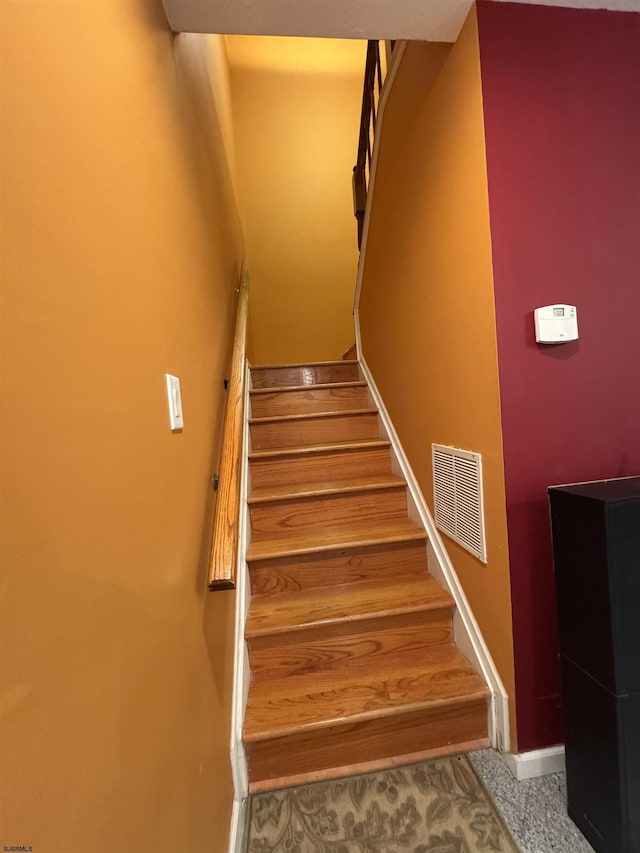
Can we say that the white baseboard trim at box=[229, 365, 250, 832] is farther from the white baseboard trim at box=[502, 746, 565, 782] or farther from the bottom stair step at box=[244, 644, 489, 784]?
the white baseboard trim at box=[502, 746, 565, 782]

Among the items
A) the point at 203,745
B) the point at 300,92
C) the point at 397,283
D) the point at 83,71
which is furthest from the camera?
the point at 300,92

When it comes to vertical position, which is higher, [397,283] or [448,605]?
[397,283]

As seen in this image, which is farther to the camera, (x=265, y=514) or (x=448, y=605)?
(x=265, y=514)

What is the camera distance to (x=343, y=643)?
152 centimetres

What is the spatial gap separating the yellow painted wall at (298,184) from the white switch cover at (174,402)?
3.08 metres

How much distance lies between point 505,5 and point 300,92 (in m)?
3.43

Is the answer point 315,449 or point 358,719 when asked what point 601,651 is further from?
point 315,449

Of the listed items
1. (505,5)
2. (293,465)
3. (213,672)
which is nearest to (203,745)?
(213,672)

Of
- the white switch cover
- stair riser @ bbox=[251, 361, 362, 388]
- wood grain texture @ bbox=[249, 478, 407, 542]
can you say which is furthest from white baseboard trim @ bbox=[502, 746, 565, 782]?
A: stair riser @ bbox=[251, 361, 362, 388]

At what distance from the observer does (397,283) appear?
2082mm

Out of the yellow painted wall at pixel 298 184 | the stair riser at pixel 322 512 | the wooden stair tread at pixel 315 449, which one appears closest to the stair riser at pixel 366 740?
the stair riser at pixel 322 512

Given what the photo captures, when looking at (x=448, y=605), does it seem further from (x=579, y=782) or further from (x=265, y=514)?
(x=265, y=514)

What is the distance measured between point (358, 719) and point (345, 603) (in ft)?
1.33

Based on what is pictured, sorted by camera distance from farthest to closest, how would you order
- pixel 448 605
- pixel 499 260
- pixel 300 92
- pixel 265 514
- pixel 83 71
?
1. pixel 300 92
2. pixel 265 514
3. pixel 448 605
4. pixel 499 260
5. pixel 83 71
